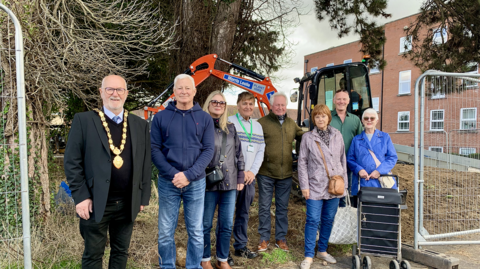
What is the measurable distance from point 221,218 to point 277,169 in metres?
1.04

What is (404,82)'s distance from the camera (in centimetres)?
2602

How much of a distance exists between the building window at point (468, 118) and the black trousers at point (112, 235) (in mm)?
4154

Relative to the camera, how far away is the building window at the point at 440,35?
26.9ft

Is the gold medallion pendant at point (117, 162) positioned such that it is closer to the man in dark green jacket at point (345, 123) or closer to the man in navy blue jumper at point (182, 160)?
the man in navy blue jumper at point (182, 160)

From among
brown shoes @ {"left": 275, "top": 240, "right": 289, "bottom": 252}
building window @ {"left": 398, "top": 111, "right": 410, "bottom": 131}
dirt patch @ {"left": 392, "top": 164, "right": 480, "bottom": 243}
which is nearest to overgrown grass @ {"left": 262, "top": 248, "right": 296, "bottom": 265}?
brown shoes @ {"left": 275, "top": 240, "right": 289, "bottom": 252}

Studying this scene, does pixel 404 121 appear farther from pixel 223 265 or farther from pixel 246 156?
pixel 223 265

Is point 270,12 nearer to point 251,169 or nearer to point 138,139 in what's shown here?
point 251,169

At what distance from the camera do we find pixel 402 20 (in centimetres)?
2598

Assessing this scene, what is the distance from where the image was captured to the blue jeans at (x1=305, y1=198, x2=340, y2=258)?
4133mm

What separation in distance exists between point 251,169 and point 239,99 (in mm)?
878

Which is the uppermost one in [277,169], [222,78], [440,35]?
[440,35]

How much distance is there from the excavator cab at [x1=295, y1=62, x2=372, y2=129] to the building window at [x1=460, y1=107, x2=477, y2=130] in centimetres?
220

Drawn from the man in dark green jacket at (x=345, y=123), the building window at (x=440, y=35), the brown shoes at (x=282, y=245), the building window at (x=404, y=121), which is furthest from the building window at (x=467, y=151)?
the building window at (x=404, y=121)

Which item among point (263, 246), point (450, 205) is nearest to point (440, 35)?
point (450, 205)
